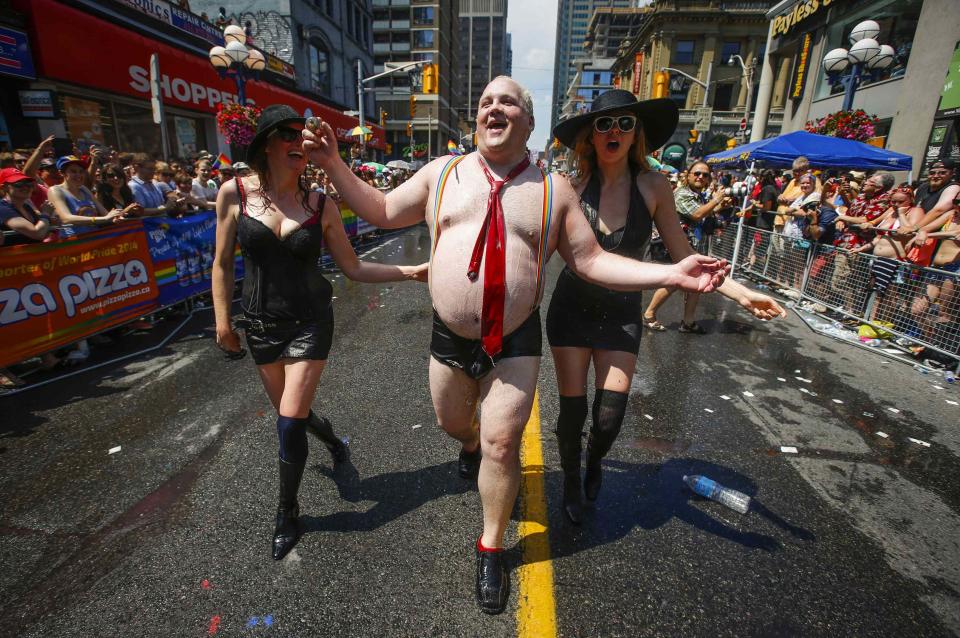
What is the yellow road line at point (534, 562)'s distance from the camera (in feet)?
6.47

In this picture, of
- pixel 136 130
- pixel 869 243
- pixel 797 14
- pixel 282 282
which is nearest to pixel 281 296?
pixel 282 282

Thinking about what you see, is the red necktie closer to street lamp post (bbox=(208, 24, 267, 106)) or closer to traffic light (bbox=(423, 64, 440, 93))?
street lamp post (bbox=(208, 24, 267, 106))

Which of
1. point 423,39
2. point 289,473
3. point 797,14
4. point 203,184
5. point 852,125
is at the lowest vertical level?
point 289,473

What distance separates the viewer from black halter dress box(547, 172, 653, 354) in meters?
2.56

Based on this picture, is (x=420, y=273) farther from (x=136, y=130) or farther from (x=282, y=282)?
(x=136, y=130)

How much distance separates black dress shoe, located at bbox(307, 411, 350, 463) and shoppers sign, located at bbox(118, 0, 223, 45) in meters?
16.6

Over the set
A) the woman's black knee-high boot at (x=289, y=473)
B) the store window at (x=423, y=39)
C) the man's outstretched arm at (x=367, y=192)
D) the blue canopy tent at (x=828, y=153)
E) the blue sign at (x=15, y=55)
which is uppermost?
the store window at (x=423, y=39)

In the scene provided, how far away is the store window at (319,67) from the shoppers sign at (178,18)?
9391 millimetres

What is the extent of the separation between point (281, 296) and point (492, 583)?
5.73ft

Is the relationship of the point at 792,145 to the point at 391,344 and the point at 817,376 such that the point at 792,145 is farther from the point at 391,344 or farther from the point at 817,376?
the point at 391,344

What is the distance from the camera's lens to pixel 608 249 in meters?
2.60

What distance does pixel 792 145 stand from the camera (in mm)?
9312

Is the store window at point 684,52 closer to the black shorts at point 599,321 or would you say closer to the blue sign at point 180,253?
the blue sign at point 180,253

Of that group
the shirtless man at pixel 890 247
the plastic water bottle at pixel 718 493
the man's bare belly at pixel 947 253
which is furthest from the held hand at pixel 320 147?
the man's bare belly at pixel 947 253
